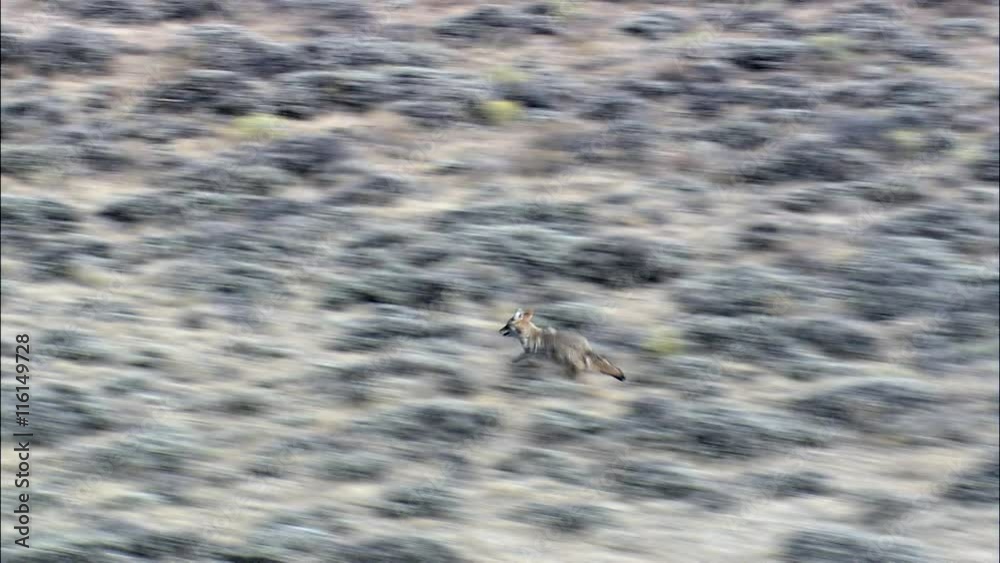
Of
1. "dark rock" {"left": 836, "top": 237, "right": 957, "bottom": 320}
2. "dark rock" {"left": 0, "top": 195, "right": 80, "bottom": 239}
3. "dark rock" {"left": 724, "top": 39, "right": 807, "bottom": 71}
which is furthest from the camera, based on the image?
"dark rock" {"left": 724, "top": 39, "right": 807, "bottom": 71}

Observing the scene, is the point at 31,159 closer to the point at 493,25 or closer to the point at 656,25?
the point at 493,25

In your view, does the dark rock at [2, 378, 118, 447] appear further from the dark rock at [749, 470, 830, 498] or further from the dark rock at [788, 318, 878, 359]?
the dark rock at [788, 318, 878, 359]

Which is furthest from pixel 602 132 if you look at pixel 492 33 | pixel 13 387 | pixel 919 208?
pixel 13 387

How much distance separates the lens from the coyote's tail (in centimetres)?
543

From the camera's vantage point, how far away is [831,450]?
16.9 ft

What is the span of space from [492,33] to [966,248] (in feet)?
9.95

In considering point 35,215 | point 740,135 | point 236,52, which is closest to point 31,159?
point 35,215

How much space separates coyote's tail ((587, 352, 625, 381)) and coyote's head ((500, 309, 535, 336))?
0.30 metres

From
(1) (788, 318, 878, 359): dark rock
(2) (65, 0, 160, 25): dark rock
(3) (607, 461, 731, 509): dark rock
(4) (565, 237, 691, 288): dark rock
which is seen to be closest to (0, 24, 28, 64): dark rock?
(2) (65, 0, 160, 25): dark rock

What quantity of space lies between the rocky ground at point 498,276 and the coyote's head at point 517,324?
120 millimetres

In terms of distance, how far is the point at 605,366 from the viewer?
5.45 m

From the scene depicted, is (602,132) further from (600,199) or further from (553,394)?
(553,394)

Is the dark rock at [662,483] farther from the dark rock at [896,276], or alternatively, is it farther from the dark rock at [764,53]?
the dark rock at [764,53]

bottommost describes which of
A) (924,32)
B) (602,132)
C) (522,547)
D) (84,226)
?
(522,547)
